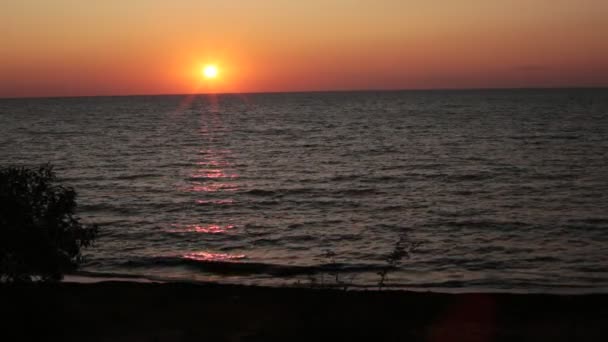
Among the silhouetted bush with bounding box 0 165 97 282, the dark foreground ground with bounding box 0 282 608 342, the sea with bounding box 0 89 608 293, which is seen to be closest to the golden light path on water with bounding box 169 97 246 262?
the sea with bounding box 0 89 608 293

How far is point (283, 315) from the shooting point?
1336cm

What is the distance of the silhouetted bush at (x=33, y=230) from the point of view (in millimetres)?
12273

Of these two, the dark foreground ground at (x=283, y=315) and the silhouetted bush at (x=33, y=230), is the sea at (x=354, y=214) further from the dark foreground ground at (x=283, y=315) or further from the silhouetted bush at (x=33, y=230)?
the silhouetted bush at (x=33, y=230)

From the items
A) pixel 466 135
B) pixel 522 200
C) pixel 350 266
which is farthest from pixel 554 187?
pixel 466 135

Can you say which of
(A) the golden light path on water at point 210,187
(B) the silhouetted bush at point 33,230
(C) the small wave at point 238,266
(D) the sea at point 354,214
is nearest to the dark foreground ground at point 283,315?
(B) the silhouetted bush at point 33,230

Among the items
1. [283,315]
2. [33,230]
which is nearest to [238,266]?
[283,315]

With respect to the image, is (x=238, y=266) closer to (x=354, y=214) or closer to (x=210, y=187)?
(x=354, y=214)

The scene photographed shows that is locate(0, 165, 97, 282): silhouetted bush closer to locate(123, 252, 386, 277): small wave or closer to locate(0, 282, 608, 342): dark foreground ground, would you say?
locate(0, 282, 608, 342): dark foreground ground

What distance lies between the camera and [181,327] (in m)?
12.5

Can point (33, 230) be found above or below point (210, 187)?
above

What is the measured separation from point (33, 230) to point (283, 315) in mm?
5205

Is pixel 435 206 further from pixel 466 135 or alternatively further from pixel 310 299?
pixel 466 135

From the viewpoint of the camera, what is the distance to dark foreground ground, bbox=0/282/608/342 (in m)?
12.0

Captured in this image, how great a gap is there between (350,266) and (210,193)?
1711cm
